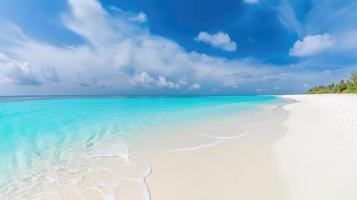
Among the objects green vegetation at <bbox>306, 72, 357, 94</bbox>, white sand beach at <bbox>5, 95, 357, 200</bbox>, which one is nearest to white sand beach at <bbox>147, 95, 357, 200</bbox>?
white sand beach at <bbox>5, 95, 357, 200</bbox>

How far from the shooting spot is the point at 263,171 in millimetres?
3279

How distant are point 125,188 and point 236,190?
70.5 inches

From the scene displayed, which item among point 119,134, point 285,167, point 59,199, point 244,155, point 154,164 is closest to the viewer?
→ point 59,199

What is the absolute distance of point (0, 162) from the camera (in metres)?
4.04

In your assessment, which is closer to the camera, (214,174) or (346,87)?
(214,174)

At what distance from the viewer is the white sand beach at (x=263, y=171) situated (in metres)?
2.57

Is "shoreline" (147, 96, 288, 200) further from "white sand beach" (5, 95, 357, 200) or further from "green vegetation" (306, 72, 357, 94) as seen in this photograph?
"green vegetation" (306, 72, 357, 94)

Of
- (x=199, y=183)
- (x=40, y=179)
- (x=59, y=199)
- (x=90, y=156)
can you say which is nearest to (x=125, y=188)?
(x=59, y=199)

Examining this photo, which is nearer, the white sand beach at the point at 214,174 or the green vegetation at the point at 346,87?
the white sand beach at the point at 214,174

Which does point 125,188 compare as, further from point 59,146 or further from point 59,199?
point 59,146

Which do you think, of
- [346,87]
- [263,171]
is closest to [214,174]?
[263,171]

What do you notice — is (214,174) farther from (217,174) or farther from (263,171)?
(263,171)

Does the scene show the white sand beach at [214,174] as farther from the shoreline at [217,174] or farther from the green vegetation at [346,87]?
the green vegetation at [346,87]

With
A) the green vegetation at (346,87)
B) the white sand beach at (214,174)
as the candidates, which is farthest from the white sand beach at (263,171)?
the green vegetation at (346,87)
